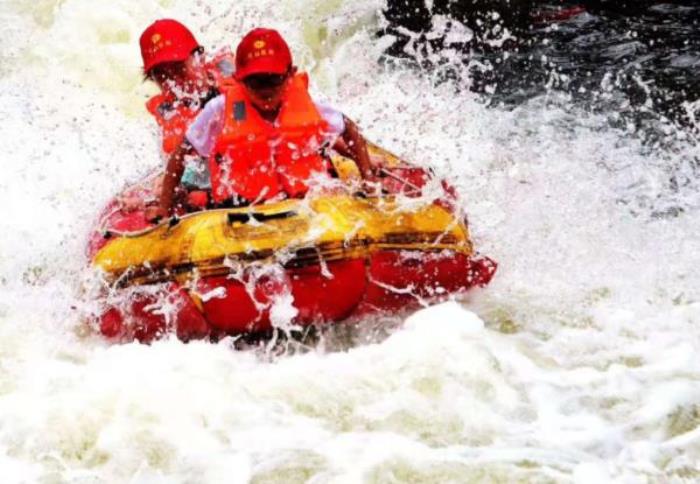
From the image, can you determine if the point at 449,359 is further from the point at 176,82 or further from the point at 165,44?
the point at 165,44

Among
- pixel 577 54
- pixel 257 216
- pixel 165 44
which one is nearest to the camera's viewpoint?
pixel 257 216

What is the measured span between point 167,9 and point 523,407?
7166 millimetres

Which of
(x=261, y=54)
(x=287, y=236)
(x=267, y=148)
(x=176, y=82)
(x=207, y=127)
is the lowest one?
(x=287, y=236)

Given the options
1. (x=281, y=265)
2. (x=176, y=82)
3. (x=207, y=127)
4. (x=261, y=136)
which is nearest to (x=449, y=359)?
(x=281, y=265)

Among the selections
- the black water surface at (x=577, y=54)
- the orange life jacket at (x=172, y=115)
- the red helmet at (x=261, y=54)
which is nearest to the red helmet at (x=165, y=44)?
the orange life jacket at (x=172, y=115)

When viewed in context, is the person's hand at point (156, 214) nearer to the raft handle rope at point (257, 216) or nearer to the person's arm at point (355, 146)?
the raft handle rope at point (257, 216)

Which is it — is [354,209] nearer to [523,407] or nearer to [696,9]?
[523,407]

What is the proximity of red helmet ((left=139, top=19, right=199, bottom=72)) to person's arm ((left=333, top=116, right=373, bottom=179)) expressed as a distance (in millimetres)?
959

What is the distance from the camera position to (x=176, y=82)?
4812 mm

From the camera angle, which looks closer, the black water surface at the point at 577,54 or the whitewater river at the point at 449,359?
the whitewater river at the point at 449,359

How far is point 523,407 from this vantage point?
12.3 ft

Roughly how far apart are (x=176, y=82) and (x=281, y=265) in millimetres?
1413

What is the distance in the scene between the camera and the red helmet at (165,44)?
471 centimetres

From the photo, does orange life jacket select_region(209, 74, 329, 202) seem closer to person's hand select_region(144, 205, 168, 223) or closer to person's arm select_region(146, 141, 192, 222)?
person's arm select_region(146, 141, 192, 222)
